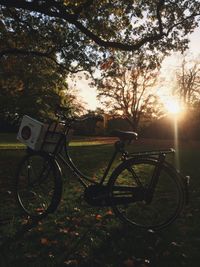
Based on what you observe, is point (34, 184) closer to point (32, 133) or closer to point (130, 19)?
point (32, 133)

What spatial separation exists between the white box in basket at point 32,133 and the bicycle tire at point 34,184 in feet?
0.63

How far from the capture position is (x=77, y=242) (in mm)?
3965

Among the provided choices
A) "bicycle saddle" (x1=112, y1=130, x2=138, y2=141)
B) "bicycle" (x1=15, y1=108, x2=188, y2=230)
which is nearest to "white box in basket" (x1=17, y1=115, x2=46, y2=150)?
"bicycle" (x1=15, y1=108, x2=188, y2=230)

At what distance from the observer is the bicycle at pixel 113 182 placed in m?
A: 4.30

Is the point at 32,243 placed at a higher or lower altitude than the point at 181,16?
lower

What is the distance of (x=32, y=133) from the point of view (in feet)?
15.6

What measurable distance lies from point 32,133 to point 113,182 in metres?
1.50

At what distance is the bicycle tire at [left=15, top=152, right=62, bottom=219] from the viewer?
4848mm

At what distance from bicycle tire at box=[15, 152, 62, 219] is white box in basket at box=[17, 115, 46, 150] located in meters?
0.19

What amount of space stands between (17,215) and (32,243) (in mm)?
1181

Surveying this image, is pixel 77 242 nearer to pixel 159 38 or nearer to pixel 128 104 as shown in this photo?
pixel 159 38

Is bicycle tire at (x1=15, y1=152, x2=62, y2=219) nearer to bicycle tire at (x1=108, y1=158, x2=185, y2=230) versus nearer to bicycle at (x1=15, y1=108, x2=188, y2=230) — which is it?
bicycle at (x1=15, y1=108, x2=188, y2=230)

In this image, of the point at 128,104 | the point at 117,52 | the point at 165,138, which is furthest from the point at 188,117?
the point at 117,52

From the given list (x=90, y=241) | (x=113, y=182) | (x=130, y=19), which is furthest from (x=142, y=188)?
(x=130, y=19)
